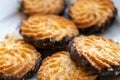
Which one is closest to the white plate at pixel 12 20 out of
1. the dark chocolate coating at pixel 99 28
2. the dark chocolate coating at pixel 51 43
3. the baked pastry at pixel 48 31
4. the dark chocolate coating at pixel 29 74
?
the dark chocolate coating at pixel 99 28

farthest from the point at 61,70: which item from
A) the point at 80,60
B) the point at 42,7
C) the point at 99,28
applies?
the point at 42,7

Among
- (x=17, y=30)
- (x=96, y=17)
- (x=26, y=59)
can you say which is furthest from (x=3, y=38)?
(x=96, y=17)

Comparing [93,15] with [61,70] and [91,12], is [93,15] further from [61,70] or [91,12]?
[61,70]

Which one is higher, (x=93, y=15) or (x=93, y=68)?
(x=93, y=15)

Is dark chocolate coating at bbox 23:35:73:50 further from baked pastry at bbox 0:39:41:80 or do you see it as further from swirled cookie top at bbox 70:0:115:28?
swirled cookie top at bbox 70:0:115:28

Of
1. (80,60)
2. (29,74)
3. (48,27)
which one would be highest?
(48,27)

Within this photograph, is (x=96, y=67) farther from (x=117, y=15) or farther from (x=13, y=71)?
(x=117, y=15)
